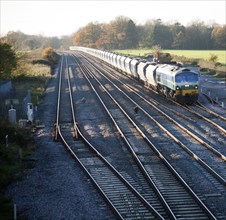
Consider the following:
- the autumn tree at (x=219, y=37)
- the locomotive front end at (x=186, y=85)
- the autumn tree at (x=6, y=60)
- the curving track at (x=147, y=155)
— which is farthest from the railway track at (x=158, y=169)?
the autumn tree at (x=219, y=37)

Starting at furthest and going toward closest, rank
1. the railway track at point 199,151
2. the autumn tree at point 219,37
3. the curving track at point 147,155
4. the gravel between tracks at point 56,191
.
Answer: the autumn tree at point 219,37
the railway track at point 199,151
the curving track at point 147,155
the gravel between tracks at point 56,191

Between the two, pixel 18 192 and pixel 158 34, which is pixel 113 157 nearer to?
pixel 18 192

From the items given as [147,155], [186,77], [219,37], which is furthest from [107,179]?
[219,37]

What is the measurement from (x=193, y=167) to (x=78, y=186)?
463cm

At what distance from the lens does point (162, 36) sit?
130375mm

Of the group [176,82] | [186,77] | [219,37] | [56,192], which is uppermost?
[219,37]

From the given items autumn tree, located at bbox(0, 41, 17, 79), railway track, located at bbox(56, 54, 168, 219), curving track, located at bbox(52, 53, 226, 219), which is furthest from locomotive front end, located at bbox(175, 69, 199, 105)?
autumn tree, located at bbox(0, 41, 17, 79)

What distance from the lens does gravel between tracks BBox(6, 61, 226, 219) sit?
A: 465 inches

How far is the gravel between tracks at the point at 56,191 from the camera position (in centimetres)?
1181

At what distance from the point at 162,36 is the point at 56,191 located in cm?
12107

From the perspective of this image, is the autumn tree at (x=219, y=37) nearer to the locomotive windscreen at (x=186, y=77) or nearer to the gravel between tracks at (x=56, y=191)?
the locomotive windscreen at (x=186, y=77)

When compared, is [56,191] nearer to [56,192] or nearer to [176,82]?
[56,192]

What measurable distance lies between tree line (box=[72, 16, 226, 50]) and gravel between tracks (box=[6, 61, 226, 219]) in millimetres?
108950

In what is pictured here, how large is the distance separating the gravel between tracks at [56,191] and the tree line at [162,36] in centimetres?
10895
